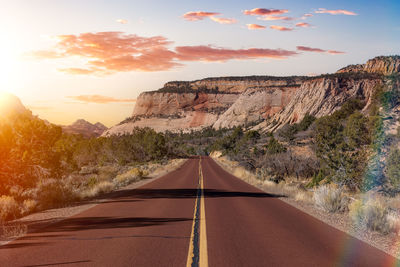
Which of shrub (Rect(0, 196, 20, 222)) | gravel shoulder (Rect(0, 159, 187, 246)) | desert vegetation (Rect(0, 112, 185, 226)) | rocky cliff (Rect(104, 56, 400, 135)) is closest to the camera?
gravel shoulder (Rect(0, 159, 187, 246))

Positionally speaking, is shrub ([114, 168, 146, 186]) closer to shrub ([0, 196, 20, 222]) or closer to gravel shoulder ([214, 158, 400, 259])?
shrub ([0, 196, 20, 222])

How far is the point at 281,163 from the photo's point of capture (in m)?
35.5

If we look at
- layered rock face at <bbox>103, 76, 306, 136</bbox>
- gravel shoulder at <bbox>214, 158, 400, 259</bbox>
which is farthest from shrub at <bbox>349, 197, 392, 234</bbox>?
layered rock face at <bbox>103, 76, 306, 136</bbox>

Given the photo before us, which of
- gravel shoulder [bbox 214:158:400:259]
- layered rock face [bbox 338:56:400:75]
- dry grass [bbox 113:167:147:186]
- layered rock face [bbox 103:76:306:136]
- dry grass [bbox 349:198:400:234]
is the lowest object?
dry grass [bbox 113:167:147:186]

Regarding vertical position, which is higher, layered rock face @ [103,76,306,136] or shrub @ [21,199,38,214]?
layered rock face @ [103,76,306,136]

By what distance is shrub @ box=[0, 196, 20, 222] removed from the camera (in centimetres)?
1114

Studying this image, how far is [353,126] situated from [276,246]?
21.1m

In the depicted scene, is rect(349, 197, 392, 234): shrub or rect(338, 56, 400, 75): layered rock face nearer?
rect(349, 197, 392, 234): shrub

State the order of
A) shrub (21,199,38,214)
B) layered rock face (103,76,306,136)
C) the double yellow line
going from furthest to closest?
layered rock face (103,76,306,136) < shrub (21,199,38,214) < the double yellow line

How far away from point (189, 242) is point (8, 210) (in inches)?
269

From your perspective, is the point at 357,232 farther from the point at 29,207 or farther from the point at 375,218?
the point at 29,207

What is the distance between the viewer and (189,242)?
7812mm

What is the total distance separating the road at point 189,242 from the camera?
6461 mm

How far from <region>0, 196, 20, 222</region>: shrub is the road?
212 cm
